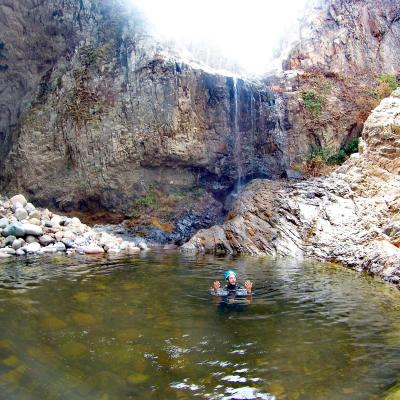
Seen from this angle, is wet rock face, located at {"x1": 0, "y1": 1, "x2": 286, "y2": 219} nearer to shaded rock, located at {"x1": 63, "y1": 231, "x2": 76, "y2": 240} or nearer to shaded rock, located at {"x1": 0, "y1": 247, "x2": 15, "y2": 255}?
shaded rock, located at {"x1": 63, "y1": 231, "x2": 76, "y2": 240}

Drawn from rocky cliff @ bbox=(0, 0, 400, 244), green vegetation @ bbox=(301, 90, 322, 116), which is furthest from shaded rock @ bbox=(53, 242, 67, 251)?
green vegetation @ bbox=(301, 90, 322, 116)

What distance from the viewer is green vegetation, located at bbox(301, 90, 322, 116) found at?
26.3 meters

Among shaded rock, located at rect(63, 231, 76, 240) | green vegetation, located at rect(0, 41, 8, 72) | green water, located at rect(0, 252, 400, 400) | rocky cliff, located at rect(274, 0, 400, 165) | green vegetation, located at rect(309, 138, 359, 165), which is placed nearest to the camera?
green water, located at rect(0, 252, 400, 400)

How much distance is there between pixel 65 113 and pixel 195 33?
40.3 ft

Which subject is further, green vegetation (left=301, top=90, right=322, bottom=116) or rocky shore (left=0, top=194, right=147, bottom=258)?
green vegetation (left=301, top=90, right=322, bottom=116)

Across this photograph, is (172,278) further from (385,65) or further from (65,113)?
(385,65)

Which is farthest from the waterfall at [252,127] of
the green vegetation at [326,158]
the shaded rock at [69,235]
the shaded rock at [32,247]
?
the shaded rock at [32,247]

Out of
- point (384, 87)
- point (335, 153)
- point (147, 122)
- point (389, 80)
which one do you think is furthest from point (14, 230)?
point (389, 80)

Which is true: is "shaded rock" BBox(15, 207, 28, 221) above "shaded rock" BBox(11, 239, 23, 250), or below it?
above

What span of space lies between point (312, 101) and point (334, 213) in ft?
38.0

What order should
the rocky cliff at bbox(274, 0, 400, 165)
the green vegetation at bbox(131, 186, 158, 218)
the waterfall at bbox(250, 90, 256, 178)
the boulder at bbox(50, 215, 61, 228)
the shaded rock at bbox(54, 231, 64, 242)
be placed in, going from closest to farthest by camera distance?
1. the shaded rock at bbox(54, 231, 64, 242)
2. the boulder at bbox(50, 215, 61, 228)
3. the green vegetation at bbox(131, 186, 158, 218)
4. the waterfall at bbox(250, 90, 256, 178)
5. the rocky cliff at bbox(274, 0, 400, 165)

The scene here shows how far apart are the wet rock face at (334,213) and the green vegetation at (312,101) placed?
6738mm

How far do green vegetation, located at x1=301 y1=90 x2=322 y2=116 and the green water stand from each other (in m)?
16.5

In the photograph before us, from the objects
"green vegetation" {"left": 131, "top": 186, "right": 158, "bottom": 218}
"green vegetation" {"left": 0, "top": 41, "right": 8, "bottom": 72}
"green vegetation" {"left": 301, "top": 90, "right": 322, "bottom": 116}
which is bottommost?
"green vegetation" {"left": 131, "top": 186, "right": 158, "bottom": 218}
